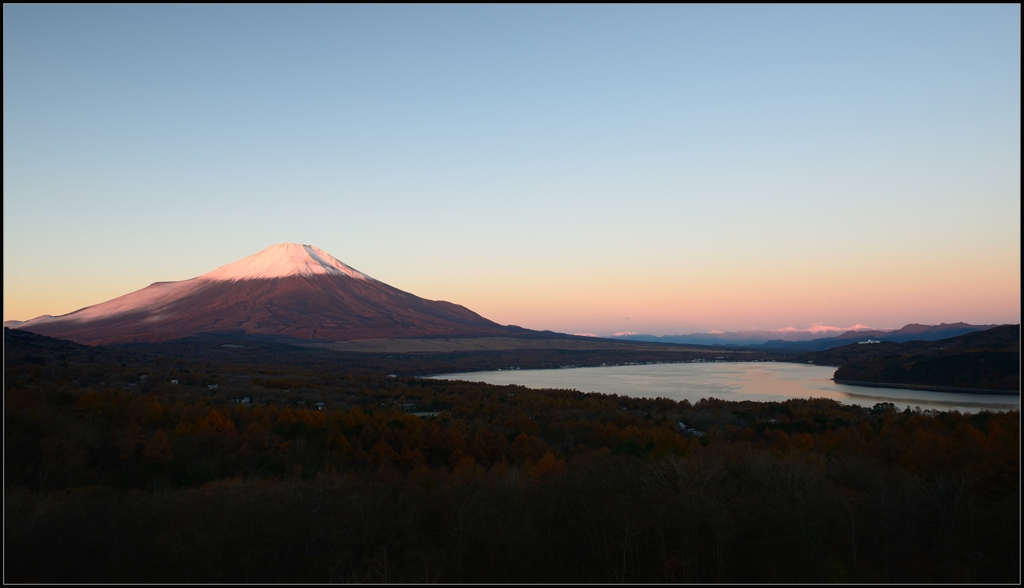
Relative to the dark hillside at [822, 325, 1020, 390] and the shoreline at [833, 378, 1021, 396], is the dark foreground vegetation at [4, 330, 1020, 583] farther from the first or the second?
the dark hillside at [822, 325, 1020, 390]

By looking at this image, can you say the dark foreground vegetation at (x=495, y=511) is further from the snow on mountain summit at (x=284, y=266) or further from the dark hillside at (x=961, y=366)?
the snow on mountain summit at (x=284, y=266)

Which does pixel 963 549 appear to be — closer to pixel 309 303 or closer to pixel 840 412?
pixel 840 412

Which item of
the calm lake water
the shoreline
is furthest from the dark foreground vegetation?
the shoreline

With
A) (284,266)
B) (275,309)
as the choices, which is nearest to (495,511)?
(275,309)

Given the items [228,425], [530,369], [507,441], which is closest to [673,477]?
[507,441]

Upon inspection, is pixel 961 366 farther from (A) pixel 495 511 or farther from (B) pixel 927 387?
(A) pixel 495 511

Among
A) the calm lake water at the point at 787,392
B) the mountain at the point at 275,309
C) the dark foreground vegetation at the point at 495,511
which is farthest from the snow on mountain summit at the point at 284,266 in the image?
the dark foreground vegetation at the point at 495,511
